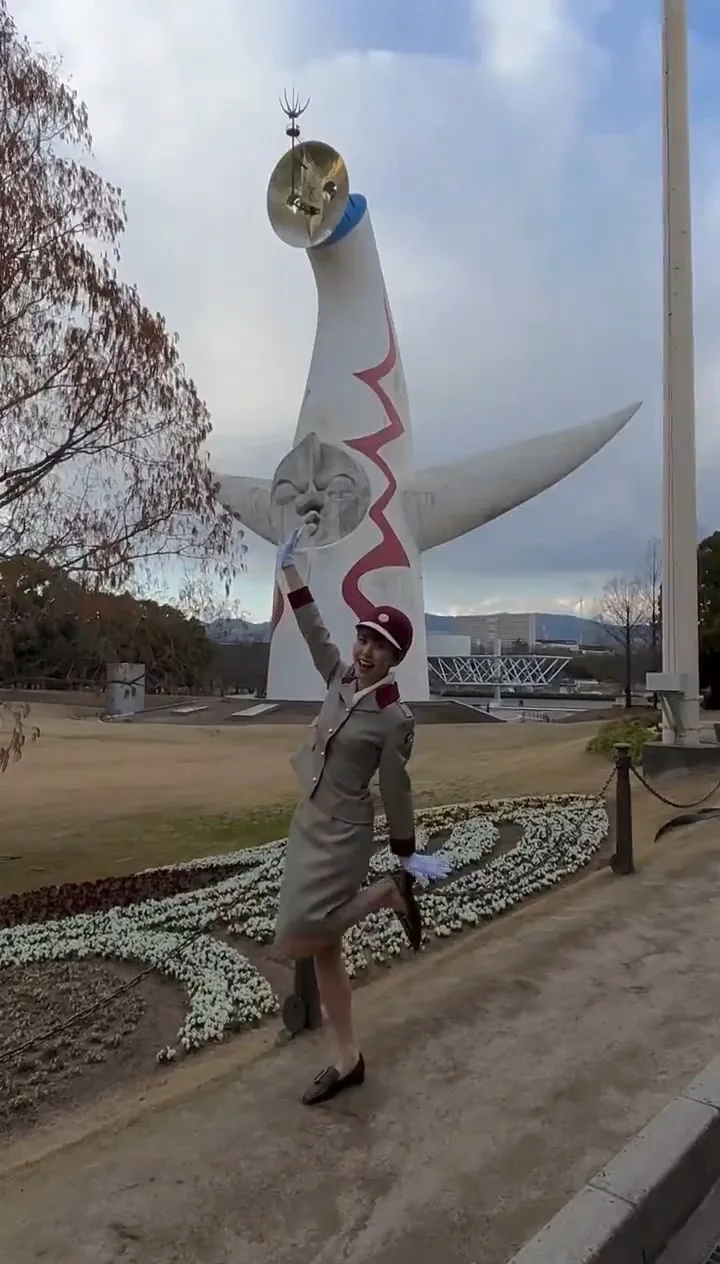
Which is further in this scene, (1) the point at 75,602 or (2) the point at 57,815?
(2) the point at 57,815

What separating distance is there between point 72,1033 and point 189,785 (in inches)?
409

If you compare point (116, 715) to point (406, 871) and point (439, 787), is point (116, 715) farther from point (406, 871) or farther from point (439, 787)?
point (406, 871)

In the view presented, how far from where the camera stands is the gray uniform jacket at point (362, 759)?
2.98m

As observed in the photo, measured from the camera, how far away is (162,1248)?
7.91 ft

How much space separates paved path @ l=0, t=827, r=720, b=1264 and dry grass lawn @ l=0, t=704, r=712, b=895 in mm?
4044

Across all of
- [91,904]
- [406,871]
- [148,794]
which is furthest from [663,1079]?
[148,794]

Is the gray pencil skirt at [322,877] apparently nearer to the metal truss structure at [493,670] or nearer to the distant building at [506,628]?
the metal truss structure at [493,670]

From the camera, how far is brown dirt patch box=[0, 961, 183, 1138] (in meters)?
3.37

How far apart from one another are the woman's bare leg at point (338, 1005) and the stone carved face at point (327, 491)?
67.8 ft

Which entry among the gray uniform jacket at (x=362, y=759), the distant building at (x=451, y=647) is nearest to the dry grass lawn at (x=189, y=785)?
the gray uniform jacket at (x=362, y=759)

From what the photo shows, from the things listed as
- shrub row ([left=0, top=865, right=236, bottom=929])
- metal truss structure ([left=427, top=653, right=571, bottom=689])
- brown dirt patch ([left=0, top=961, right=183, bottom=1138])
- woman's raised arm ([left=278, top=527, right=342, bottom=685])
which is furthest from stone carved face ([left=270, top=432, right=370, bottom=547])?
metal truss structure ([left=427, top=653, right=571, bottom=689])

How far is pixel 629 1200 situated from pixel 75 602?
474 cm

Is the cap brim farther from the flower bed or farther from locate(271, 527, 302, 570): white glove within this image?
the flower bed

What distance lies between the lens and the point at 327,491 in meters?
23.9
